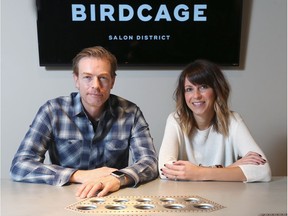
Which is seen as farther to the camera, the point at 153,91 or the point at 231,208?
the point at 153,91

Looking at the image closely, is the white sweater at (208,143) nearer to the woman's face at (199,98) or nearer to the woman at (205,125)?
the woman at (205,125)

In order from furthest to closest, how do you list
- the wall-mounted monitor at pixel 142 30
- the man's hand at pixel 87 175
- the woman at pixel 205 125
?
1. the wall-mounted monitor at pixel 142 30
2. the woman at pixel 205 125
3. the man's hand at pixel 87 175

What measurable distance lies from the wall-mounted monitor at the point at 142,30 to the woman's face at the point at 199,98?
2.52ft

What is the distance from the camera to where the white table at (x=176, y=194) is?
104 cm

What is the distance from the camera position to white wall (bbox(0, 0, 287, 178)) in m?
2.37

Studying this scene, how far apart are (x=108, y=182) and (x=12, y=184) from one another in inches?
15.1

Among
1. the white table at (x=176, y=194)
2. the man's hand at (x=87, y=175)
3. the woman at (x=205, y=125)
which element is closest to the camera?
the white table at (x=176, y=194)

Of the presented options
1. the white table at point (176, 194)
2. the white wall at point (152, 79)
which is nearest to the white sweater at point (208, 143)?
the white table at point (176, 194)

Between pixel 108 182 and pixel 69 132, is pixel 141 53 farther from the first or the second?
pixel 108 182

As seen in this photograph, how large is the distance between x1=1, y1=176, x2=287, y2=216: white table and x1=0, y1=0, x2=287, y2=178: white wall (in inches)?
42.8

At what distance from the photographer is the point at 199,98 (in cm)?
160

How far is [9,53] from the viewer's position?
2369 millimetres

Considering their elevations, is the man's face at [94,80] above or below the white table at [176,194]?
above

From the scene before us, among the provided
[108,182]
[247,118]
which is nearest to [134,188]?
[108,182]
